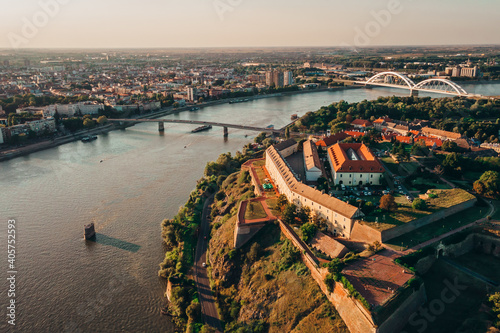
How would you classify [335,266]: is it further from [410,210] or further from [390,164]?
[390,164]

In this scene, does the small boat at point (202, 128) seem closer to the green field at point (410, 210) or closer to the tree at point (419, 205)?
the green field at point (410, 210)

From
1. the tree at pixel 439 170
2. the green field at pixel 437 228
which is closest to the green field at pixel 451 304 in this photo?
the green field at pixel 437 228

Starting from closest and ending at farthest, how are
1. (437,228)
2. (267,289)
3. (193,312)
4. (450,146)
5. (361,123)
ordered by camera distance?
(193,312), (267,289), (437,228), (450,146), (361,123)

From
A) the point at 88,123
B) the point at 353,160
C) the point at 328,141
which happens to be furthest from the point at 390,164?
the point at 88,123

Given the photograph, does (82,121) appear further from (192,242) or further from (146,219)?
(192,242)

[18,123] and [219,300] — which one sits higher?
[18,123]

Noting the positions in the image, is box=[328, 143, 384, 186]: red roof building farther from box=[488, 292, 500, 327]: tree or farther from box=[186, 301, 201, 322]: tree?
box=[186, 301, 201, 322]: tree

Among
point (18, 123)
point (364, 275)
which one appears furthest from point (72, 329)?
point (18, 123)
